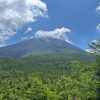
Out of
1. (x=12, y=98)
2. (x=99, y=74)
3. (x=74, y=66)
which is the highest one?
(x=74, y=66)

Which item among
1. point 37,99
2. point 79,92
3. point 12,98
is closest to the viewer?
point 37,99

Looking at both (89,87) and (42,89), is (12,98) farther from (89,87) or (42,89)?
(42,89)

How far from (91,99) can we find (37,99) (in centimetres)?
976

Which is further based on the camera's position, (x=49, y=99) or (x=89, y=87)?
(x=89, y=87)

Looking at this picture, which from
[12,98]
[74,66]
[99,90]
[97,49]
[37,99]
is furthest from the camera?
[12,98]

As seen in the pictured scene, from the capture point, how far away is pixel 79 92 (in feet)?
115

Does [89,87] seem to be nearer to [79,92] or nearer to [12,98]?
[79,92]

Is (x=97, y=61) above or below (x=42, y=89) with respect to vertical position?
above

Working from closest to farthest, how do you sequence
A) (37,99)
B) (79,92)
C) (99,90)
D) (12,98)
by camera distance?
1. (37,99)
2. (99,90)
3. (79,92)
4. (12,98)

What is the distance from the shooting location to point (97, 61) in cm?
2803

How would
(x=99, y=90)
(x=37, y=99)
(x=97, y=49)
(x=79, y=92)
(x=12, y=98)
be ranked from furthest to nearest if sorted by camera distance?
(x=12, y=98) < (x=79, y=92) < (x=97, y=49) < (x=99, y=90) < (x=37, y=99)

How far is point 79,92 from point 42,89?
15160mm

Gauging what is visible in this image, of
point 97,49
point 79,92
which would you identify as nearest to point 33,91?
point 97,49

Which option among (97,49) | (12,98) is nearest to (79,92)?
(97,49)
